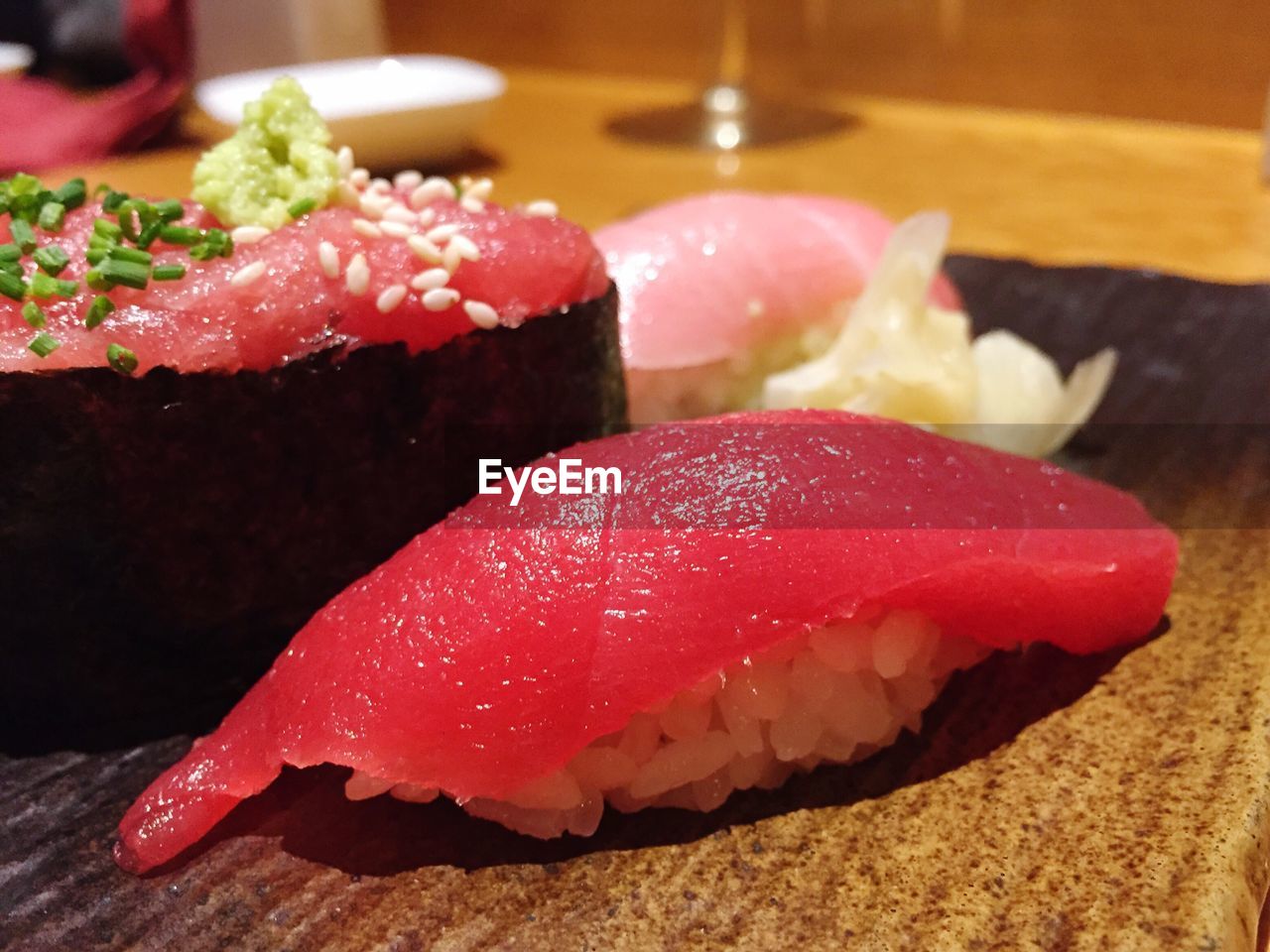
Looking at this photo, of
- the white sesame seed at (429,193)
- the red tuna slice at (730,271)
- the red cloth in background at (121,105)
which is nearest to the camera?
the white sesame seed at (429,193)

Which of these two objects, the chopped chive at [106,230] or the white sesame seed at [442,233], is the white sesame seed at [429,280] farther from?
the chopped chive at [106,230]

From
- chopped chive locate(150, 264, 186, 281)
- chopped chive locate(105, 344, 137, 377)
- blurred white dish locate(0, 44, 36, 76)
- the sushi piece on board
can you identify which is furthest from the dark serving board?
blurred white dish locate(0, 44, 36, 76)

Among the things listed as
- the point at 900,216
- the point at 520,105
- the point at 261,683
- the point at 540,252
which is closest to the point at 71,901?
the point at 261,683

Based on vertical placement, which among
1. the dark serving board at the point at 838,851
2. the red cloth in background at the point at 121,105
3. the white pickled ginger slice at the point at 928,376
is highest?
the red cloth in background at the point at 121,105

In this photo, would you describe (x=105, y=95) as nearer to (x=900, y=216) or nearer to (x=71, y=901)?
(x=900, y=216)

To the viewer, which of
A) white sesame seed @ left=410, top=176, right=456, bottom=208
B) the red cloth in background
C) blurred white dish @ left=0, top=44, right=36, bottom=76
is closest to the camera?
white sesame seed @ left=410, top=176, right=456, bottom=208

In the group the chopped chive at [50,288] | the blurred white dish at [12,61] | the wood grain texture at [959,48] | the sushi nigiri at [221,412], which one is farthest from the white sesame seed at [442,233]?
the blurred white dish at [12,61]

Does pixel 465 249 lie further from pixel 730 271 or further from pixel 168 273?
pixel 730 271

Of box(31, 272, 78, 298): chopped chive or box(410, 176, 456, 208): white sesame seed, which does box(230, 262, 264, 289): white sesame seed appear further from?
box(410, 176, 456, 208): white sesame seed

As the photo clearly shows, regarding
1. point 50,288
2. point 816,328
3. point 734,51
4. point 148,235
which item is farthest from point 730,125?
point 50,288
